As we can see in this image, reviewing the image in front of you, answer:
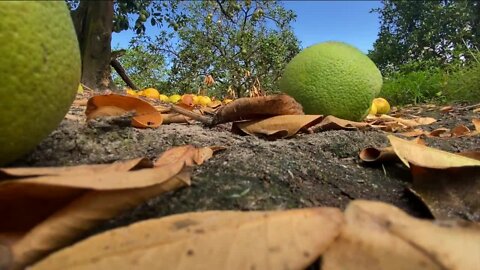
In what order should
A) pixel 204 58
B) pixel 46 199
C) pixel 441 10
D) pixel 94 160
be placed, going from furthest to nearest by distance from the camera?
pixel 441 10 < pixel 204 58 < pixel 94 160 < pixel 46 199

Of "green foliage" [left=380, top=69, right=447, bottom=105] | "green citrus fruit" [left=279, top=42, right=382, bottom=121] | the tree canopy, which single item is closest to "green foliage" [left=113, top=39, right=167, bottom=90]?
the tree canopy

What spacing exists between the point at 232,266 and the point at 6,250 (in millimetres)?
292

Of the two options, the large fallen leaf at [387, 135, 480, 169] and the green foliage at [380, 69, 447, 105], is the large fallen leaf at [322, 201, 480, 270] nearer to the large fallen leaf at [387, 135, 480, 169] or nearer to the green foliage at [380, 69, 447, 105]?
the large fallen leaf at [387, 135, 480, 169]

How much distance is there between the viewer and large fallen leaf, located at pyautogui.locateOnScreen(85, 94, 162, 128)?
1243 millimetres

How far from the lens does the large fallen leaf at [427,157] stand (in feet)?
3.05

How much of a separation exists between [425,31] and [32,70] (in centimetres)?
2031

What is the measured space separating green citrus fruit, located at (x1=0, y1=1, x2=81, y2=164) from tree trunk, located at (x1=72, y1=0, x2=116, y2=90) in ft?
12.3

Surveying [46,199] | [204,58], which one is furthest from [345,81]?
[204,58]

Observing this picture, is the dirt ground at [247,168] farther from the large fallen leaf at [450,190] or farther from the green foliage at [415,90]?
the green foliage at [415,90]

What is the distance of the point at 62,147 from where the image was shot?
106cm

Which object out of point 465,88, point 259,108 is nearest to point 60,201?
point 259,108

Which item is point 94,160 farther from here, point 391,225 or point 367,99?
point 367,99

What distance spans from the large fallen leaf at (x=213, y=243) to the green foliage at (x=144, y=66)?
537 inches

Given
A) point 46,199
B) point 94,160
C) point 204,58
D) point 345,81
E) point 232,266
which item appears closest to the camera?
point 232,266
